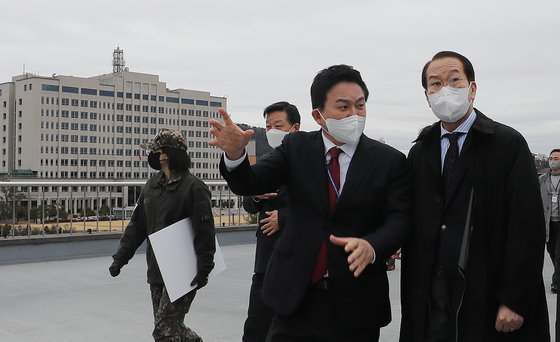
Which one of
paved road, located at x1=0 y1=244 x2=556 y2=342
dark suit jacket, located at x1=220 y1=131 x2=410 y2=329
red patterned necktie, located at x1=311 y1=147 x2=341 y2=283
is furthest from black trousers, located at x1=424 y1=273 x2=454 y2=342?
paved road, located at x1=0 y1=244 x2=556 y2=342

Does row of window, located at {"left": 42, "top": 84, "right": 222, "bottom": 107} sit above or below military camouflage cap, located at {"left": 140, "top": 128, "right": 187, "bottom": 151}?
above

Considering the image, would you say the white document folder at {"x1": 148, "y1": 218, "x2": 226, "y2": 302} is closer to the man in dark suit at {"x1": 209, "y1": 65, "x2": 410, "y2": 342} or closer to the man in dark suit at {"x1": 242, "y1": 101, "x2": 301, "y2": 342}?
the man in dark suit at {"x1": 242, "y1": 101, "x2": 301, "y2": 342}

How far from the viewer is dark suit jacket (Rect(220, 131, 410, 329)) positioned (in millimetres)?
2766

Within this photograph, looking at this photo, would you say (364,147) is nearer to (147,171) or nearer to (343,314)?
(343,314)

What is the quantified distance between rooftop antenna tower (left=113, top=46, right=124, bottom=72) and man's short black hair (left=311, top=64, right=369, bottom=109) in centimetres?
19299

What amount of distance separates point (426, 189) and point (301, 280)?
653 mm

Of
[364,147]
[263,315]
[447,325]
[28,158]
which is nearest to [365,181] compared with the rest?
[364,147]

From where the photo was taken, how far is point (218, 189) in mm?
12195

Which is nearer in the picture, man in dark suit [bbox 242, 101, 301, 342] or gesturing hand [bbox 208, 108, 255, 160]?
gesturing hand [bbox 208, 108, 255, 160]

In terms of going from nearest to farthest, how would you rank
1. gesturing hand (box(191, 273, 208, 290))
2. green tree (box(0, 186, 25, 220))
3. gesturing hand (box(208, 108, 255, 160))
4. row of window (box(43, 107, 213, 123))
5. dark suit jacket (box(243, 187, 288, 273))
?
gesturing hand (box(208, 108, 255, 160)), dark suit jacket (box(243, 187, 288, 273)), gesturing hand (box(191, 273, 208, 290)), green tree (box(0, 186, 25, 220)), row of window (box(43, 107, 213, 123))

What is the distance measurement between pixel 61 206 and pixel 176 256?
608 centimetres

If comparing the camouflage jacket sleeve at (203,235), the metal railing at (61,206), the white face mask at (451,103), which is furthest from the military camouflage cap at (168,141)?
the metal railing at (61,206)

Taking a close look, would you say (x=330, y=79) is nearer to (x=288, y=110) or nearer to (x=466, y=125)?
(x=466, y=125)

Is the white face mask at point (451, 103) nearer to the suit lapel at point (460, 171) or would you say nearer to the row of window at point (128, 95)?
the suit lapel at point (460, 171)
